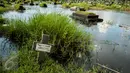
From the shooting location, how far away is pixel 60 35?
989cm

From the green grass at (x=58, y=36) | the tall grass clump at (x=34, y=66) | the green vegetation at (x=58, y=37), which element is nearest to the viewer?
the tall grass clump at (x=34, y=66)

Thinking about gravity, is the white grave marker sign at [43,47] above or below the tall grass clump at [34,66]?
above

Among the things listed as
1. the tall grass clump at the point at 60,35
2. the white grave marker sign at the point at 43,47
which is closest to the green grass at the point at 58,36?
the tall grass clump at the point at 60,35

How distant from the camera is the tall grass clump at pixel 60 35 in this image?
9.57 m

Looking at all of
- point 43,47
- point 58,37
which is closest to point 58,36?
point 58,37

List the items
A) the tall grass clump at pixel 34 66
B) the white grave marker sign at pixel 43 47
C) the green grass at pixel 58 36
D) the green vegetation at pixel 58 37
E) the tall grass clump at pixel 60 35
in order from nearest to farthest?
the tall grass clump at pixel 34 66, the white grave marker sign at pixel 43 47, the green vegetation at pixel 58 37, the green grass at pixel 58 36, the tall grass clump at pixel 60 35

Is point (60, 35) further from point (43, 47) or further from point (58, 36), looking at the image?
point (43, 47)

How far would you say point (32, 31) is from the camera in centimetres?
1024

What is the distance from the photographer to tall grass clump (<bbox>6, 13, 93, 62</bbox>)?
9.57 meters

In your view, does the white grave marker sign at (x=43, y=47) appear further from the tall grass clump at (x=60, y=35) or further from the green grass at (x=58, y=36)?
the tall grass clump at (x=60, y=35)

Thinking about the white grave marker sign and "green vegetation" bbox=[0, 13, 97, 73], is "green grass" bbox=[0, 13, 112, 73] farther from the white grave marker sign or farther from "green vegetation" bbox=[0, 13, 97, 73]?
the white grave marker sign

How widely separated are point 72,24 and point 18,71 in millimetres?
5136

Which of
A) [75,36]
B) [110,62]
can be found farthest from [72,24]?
[110,62]

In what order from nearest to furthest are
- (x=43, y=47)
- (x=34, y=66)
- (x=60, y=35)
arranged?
(x=43, y=47) → (x=34, y=66) → (x=60, y=35)
